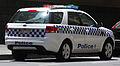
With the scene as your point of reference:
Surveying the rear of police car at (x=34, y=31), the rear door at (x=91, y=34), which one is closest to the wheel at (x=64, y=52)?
the rear of police car at (x=34, y=31)

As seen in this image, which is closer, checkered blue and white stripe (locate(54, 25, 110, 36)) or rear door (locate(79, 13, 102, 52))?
checkered blue and white stripe (locate(54, 25, 110, 36))

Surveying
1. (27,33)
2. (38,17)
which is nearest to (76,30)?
(38,17)

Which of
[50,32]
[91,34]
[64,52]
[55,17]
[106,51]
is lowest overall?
[106,51]

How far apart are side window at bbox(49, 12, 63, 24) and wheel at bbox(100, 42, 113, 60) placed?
95.4 inches

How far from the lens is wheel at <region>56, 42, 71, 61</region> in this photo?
14.4m

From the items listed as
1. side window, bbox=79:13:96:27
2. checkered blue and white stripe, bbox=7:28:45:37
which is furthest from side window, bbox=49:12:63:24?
side window, bbox=79:13:96:27

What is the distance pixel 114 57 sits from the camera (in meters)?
18.1

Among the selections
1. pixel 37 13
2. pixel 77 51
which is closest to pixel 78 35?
pixel 77 51

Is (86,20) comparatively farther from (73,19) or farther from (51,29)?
(51,29)

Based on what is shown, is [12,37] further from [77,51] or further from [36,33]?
[77,51]

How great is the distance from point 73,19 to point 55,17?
86 cm

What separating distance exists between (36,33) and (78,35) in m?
1.61

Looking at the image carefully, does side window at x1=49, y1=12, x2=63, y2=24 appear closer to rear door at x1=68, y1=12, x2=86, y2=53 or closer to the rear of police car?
the rear of police car

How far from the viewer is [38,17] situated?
14.3 m
